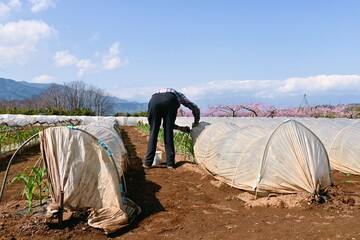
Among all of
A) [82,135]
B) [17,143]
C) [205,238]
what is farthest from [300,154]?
[17,143]

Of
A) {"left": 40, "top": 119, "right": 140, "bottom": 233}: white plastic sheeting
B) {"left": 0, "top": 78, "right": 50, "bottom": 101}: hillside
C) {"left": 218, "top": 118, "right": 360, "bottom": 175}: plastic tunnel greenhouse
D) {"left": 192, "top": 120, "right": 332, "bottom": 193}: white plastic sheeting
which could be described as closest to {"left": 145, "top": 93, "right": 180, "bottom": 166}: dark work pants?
{"left": 192, "top": 120, "right": 332, "bottom": 193}: white plastic sheeting

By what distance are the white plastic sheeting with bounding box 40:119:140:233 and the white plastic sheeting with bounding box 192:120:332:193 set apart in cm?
174

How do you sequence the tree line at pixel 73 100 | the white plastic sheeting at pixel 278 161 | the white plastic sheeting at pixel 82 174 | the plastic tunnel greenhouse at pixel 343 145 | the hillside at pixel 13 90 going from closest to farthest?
1. the white plastic sheeting at pixel 82 174
2. the white plastic sheeting at pixel 278 161
3. the plastic tunnel greenhouse at pixel 343 145
4. the tree line at pixel 73 100
5. the hillside at pixel 13 90

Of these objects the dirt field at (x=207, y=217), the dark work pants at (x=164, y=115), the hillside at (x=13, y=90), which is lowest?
the dirt field at (x=207, y=217)

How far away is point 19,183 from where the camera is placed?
16.8ft

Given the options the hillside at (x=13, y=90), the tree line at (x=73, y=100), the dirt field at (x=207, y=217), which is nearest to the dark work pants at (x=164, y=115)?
the dirt field at (x=207, y=217)

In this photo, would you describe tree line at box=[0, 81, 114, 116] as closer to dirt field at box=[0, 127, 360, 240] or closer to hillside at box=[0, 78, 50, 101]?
dirt field at box=[0, 127, 360, 240]

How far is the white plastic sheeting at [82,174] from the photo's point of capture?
3.35 metres

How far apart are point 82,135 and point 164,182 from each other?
2.02m

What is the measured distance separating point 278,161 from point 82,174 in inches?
93.5

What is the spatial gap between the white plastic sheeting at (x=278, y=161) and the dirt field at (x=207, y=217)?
0.17 m

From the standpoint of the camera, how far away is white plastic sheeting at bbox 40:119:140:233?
132 inches

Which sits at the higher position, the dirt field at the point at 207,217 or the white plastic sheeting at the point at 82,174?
the white plastic sheeting at the point at 82,174

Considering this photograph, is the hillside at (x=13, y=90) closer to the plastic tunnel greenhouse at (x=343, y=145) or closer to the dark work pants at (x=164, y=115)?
the dark work pants at (x=164, y=115)
